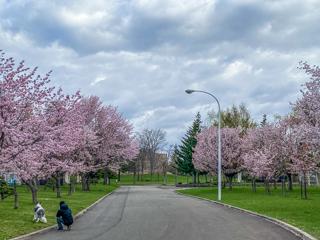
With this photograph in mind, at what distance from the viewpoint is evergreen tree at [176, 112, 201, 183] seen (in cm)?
8406

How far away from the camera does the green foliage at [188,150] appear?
84062 millimetres

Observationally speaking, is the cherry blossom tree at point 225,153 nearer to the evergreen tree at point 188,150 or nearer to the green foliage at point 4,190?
the evergreen tree at point 188,150

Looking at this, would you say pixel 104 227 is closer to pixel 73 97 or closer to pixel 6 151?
pixel 6 151

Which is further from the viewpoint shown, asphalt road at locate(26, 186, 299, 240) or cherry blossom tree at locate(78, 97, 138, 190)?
cherry blossom tree at locate(78, 97, 138, 190)

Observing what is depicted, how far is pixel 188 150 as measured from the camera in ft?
278

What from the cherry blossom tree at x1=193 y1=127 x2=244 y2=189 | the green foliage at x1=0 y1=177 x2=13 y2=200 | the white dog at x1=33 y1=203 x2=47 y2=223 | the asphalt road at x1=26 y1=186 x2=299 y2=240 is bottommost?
the asphalt road at x1=26 y1=186 x2=299 y2=240

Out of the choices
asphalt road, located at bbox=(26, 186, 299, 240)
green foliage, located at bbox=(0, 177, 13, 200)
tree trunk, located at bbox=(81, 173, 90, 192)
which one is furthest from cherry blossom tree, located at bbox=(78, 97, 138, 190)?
asphalt road, located at bbox=(26, 186, 299, 240)

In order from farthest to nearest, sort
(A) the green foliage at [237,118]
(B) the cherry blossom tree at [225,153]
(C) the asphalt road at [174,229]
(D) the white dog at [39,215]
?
1. (A) the green foliage at [237,118]
2. (B) the cherry blossom tree at [225,153]
3. (D) the white dog at [39,215]
4. (C) the asphalt road at [174,229]

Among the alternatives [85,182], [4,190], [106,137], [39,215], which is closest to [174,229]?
[39,215]

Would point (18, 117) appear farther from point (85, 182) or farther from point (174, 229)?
point (85, 182)

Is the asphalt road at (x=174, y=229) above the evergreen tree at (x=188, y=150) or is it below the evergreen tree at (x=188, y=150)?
below

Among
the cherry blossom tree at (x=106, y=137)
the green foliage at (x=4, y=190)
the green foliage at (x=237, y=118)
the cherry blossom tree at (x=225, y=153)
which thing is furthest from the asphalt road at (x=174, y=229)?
the green foliage at (x=237, y=118)

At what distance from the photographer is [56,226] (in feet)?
60.5

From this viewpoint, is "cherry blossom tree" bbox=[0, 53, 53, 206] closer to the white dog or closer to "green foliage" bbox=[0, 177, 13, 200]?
the white dog
